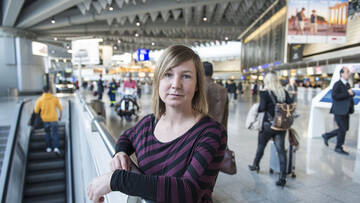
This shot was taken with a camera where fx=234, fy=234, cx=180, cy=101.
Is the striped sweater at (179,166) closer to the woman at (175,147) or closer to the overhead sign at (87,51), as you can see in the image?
the woman at (175,147)

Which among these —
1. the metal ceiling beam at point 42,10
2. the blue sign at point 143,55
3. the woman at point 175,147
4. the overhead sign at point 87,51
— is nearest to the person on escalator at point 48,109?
the overhead sign at point 87,51

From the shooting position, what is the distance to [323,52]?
19750 mm

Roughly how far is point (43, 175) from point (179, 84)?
9580 millimetres

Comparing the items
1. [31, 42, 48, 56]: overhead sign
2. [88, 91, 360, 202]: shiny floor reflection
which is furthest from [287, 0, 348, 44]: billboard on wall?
[31, 42, 48, 56]: overhead sign

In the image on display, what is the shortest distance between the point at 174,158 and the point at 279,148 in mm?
2998

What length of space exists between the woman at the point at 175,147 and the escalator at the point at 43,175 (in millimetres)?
9026

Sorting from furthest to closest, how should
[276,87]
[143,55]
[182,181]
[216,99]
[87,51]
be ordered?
[143,55] → [87,51] → [276,87] → [216,99] → [182,181]

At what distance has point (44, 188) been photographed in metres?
8.57

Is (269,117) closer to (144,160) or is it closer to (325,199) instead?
(325,199)

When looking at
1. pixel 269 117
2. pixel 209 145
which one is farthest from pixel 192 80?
pixel 269 117

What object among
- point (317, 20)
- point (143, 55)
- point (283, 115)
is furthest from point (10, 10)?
point (283, 115)

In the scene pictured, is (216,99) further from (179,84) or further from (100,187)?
(100,187)

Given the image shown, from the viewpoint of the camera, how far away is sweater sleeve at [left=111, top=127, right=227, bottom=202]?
2.97ft

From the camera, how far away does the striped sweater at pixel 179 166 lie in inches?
35.9
